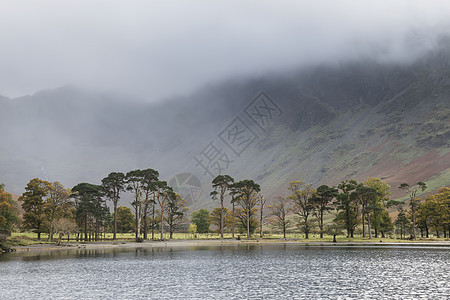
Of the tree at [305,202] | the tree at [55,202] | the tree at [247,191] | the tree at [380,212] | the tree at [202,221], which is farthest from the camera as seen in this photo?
the tree at [202,221]

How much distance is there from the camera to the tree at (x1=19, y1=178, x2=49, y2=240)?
91.8 m

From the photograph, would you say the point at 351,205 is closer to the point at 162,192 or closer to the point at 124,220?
the point at 162,192

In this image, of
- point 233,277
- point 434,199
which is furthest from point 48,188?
point 434,199

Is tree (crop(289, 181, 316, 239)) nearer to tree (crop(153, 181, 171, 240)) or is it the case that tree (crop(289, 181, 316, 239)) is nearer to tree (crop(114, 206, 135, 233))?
tree (crop(153, 181, 171, 240))

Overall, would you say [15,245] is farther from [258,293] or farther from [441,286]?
[441,286]

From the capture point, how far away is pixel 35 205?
307ft

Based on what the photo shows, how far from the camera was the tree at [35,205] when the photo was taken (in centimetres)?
9181

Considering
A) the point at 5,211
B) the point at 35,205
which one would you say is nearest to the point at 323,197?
the point at 35,205

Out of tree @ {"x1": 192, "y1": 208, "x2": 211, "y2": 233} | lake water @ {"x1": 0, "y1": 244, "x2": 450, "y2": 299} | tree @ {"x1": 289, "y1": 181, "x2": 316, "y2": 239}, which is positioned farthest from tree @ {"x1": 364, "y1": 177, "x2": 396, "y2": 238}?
tree @ {"x1": 192, "y1": 208, "x2": 211, "y2": 233}

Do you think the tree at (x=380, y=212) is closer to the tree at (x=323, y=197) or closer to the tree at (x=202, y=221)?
the tree at (x=323, y=197)

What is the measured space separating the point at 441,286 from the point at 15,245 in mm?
78910

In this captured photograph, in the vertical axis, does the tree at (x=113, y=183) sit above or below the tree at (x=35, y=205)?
above

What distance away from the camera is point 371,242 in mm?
88438

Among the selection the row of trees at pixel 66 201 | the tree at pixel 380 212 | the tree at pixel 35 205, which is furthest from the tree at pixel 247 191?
the tree at pixel 35 205
